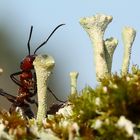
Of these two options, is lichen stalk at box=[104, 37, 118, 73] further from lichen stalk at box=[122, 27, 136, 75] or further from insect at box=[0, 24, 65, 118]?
insect at box=[0, 24, 65, 118]

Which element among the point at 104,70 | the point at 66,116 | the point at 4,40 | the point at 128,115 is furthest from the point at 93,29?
the point at 4,40

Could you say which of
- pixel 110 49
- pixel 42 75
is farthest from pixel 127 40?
pixel 42 75

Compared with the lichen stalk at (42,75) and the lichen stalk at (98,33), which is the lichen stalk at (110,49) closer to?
the lichen stalk at (98,33)

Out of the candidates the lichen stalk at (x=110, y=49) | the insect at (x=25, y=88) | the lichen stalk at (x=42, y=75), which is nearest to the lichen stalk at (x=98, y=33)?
the lichen stalk at (x=110, y=49)

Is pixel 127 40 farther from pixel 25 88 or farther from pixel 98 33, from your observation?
pixel 25 88

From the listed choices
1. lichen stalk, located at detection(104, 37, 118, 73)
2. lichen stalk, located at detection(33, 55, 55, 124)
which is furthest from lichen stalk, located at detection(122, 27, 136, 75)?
lichen stalk, located at detection(33, 55, 55, 124)
